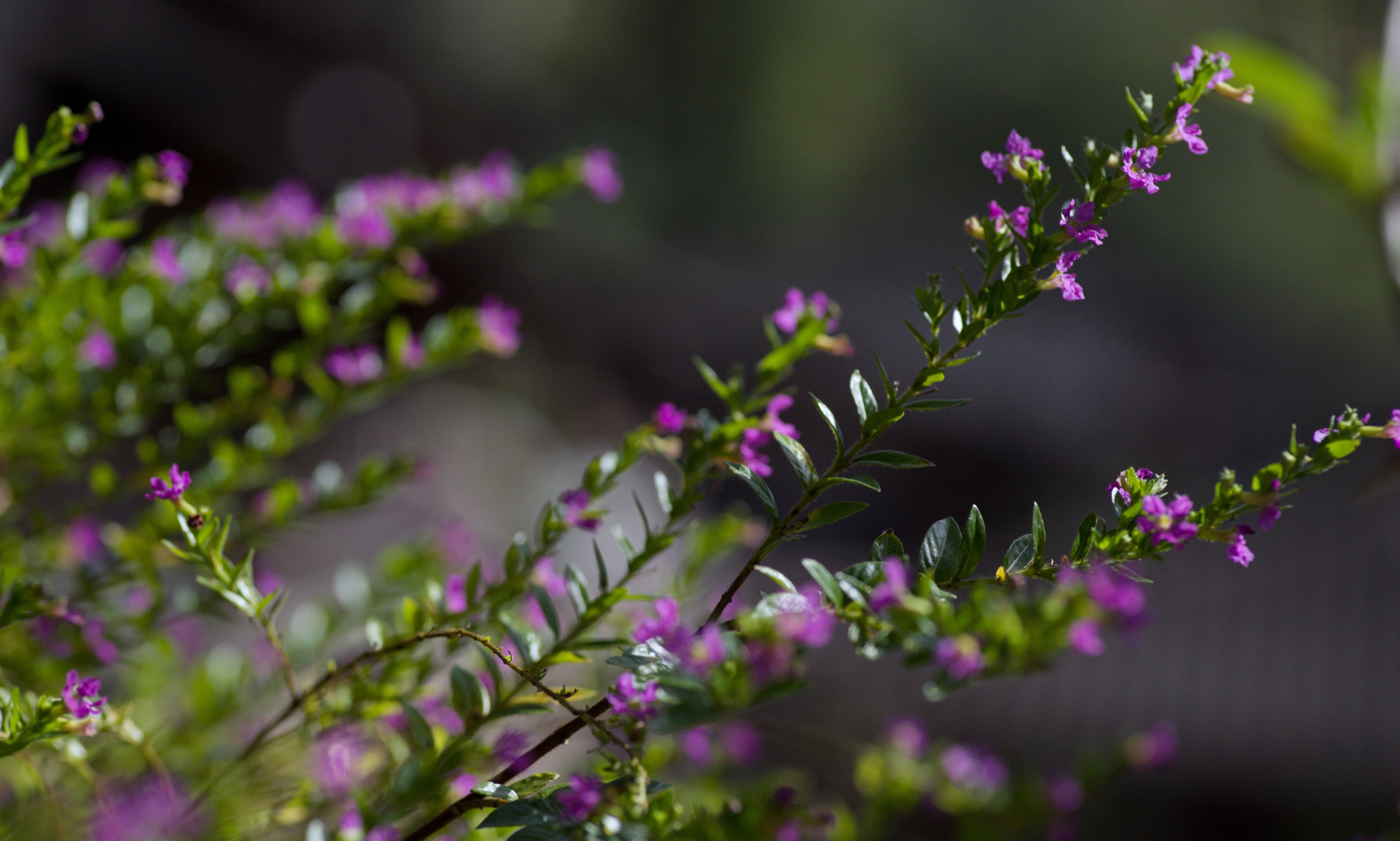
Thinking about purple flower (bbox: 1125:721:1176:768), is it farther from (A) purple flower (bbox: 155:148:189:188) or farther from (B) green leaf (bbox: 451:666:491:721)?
(A) purple flower (bbox: 155:148:189:188)

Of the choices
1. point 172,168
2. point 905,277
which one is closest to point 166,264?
point 172,168

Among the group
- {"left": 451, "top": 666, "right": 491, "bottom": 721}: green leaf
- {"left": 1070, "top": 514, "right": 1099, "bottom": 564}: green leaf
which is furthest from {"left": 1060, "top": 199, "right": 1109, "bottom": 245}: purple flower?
{"left": 451, "top": 666, "right": 491, "bottom": 721}: green leaf

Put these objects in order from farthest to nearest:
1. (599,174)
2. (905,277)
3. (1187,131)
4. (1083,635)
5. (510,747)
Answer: (905,277) → (599,174) → (510,747) → (1187,131) → (1083,635)

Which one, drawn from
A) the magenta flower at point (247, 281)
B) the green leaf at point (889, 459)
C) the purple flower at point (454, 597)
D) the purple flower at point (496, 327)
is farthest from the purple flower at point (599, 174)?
the green leaf at point (889, 459)

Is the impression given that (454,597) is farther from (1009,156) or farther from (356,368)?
(1009,156)

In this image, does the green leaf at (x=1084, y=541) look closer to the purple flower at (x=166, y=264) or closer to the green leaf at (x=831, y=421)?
the green leaf at (x=831, y=421)

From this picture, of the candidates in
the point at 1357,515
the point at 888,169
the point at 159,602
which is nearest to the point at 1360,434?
the point at 159,602

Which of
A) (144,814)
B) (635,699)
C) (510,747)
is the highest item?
(635,699)
